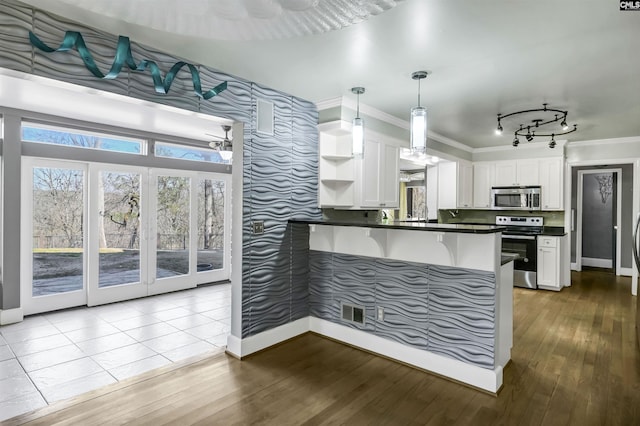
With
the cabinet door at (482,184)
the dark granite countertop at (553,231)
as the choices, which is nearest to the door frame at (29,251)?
the cabinet door at (482,184)

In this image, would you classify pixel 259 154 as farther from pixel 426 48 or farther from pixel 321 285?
pixel 426 48

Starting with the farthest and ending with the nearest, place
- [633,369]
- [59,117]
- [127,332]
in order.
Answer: [59,117] < [127,332] < [633,369]

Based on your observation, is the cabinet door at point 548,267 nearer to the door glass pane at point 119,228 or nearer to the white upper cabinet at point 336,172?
the white upper cabinet at point 336,172

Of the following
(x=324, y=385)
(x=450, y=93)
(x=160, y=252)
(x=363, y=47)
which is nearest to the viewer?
(x=363, y=47)

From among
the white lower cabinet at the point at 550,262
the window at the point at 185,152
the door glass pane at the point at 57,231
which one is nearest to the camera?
the door glass pane at the point at 57,231

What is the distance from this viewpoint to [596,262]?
7.74 metres

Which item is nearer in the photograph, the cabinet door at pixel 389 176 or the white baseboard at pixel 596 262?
the cabinet door at pixel 389 176

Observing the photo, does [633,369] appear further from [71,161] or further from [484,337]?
[71,161]

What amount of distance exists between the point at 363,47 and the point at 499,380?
8.86 ft

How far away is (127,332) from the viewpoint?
3.87m

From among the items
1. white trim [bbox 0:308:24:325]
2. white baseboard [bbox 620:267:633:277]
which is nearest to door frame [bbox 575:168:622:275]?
white baseboard [bbox 620:267:633:277]

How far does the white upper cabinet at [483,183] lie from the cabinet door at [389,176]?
10.1 ft

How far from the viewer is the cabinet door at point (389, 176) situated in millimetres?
4410

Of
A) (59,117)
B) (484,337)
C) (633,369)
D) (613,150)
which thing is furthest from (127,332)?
(613,150)
